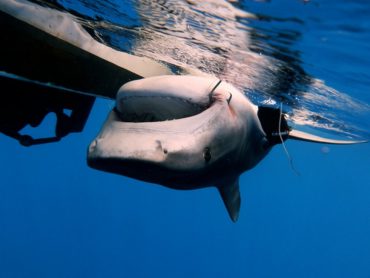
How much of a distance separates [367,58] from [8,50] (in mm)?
5365

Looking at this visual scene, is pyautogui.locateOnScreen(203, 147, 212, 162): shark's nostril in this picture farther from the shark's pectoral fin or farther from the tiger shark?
the shark's pectoral fin

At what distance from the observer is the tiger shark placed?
1.97 m

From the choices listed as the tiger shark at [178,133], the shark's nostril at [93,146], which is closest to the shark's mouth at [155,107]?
the tiger shark at [178,133]

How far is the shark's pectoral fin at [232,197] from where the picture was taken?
4.07m

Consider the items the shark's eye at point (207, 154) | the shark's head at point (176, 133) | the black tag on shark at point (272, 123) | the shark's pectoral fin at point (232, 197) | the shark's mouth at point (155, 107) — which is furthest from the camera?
the shark's pectoral fin at point (232, 197)

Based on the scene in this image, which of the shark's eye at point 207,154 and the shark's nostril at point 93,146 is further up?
the shark's eye at point 207,154

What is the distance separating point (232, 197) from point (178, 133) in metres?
2.39

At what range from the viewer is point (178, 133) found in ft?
7.04

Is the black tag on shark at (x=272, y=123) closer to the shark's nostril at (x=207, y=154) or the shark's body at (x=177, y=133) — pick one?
the shark's body at (x=177, y=133)

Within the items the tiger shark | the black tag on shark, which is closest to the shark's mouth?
the tiger shark

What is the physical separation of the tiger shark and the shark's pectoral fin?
612 mm

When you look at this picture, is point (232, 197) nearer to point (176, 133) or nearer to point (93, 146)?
point (176, 133)

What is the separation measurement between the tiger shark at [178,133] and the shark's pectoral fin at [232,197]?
0.61 meters

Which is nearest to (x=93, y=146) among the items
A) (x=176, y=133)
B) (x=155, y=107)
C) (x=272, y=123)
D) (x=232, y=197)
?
(x=176, y=133)
